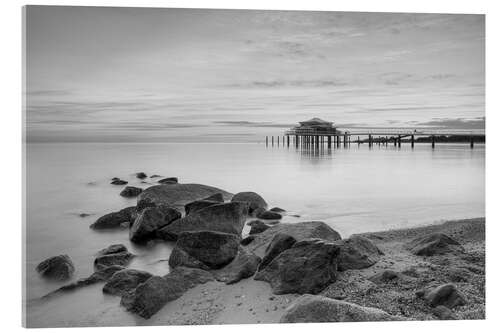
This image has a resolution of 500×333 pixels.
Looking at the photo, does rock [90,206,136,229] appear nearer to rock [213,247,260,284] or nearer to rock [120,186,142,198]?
rock [213,247,260,284]

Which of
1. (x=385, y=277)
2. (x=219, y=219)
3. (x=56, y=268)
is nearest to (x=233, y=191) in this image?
(x=219, y=219)

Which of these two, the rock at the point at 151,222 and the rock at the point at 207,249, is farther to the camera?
the rock at the point at 151,222

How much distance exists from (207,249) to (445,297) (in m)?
2.82

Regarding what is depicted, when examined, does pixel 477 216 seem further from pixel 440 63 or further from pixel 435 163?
pixel 435 163

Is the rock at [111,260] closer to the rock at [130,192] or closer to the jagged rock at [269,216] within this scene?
the jagged rock at [269,216]

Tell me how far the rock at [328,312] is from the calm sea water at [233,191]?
191 cm

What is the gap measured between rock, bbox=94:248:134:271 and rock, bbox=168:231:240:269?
105 cm

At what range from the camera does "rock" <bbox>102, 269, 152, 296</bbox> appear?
5410mm

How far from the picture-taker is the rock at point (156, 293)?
4941 mm

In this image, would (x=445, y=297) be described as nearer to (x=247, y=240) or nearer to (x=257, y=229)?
(x=247, y=240)

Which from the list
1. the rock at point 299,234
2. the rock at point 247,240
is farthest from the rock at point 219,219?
→ the rock at point 299,234

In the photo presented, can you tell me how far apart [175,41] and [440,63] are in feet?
14.6

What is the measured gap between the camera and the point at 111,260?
21.3 ft
